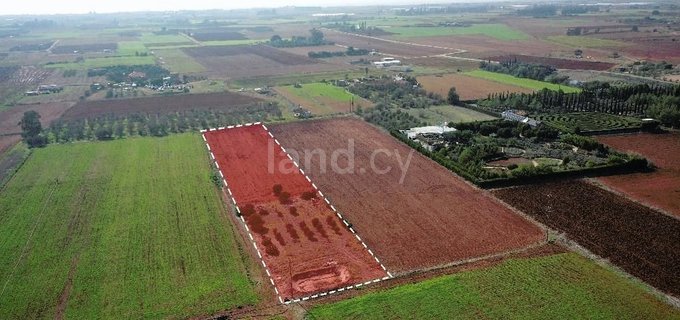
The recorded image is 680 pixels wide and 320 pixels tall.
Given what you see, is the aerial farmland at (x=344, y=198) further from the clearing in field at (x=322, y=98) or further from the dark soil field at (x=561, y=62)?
the dark soil field at (x=561, y=62)

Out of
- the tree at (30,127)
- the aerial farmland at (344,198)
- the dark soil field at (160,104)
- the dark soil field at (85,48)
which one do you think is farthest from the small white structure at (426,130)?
the dark soil field at (85,48)

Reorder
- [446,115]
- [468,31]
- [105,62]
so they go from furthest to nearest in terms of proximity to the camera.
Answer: [468,31] < [105,62] < [446,115]

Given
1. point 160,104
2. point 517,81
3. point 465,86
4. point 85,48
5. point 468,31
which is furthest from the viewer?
point 468,31

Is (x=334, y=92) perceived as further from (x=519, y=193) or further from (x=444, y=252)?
(x=444, y=252)

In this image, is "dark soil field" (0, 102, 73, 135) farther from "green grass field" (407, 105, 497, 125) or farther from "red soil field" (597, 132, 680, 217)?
"red soil field" (597, 132, 680, 217)

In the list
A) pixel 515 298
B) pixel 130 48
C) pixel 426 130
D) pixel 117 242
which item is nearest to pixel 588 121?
pixel 426 130

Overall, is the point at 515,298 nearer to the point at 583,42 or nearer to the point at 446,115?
the point at 446,115

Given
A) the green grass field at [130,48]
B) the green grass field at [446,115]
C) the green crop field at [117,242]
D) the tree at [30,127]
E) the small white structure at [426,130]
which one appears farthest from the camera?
the green grass field at [130,48]
